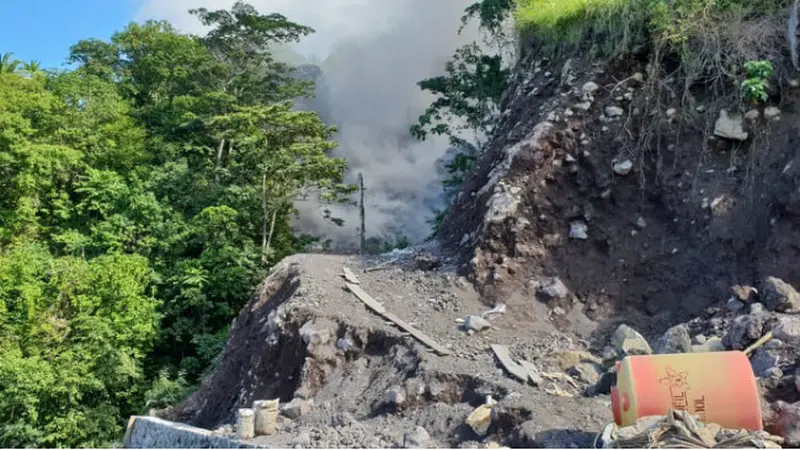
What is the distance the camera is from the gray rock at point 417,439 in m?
5.77

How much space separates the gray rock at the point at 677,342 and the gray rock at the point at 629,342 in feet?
0.82

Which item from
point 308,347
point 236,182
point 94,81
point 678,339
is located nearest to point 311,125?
point 236,182

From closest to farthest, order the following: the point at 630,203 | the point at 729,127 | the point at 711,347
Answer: the point at 711,347 → the point at 729,127 → the point at 630,203

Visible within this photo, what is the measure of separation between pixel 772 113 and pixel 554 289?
11.4 ft

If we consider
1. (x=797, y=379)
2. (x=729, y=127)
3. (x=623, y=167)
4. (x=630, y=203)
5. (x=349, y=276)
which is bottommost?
(x=797, y=379)

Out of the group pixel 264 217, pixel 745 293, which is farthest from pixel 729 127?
pixel 264 217

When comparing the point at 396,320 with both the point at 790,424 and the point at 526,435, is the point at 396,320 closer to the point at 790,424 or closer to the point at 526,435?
the point at 526,435

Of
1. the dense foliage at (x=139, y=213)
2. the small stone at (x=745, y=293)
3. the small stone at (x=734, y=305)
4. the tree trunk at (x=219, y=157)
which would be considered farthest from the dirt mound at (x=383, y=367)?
the tree trunk at (x=219, y=157)

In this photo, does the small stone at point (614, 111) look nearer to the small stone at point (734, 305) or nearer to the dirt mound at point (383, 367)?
the dirt mound at point (383, 367)

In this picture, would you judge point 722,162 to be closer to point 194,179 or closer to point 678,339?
point 678,339

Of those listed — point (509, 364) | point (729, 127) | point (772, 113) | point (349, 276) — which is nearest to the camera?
point (509, 364)

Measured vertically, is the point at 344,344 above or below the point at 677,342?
above

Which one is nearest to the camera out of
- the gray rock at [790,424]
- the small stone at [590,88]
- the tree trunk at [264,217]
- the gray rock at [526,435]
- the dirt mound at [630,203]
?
the gray rock at [790,424]

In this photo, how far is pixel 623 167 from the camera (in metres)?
8.40
